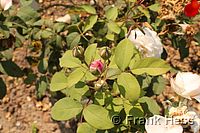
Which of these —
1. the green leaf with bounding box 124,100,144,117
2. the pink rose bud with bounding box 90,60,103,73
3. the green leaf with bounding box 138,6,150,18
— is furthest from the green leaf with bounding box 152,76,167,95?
the pink rose bud with bounding box 90,60,103,73

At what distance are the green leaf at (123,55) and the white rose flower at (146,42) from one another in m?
0.18

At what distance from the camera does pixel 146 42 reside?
119 centimetres

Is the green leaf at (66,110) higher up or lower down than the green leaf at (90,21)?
lower down

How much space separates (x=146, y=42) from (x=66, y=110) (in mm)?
307

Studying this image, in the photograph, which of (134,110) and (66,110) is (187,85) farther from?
(66,110)

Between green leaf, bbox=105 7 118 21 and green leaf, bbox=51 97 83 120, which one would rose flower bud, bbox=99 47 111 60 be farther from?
green leaf, bbox=105 7 118 21

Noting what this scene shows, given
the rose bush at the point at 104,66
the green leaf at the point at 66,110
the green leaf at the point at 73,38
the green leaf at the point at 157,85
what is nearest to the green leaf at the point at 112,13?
the rose bush at the point at 104,66

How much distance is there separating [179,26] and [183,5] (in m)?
0.08

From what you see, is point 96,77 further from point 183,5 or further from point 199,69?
point 199,69

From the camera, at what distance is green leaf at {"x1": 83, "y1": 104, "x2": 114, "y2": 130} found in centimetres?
104

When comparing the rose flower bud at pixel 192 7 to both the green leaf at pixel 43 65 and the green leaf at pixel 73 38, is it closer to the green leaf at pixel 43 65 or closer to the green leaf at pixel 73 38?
the green leaf at pixel 73 38

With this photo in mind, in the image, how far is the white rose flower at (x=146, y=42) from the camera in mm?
1192

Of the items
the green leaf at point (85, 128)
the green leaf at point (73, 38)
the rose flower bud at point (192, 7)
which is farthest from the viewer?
the green leaf at point (73, 38)

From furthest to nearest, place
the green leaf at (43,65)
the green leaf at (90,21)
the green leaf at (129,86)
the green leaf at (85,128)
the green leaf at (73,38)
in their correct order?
the green leaf at (43,65)
the green leaf at (73,38)
the green leaf at (90,21)
the green leaf at (85,128)
the green leaf at (129,86)
